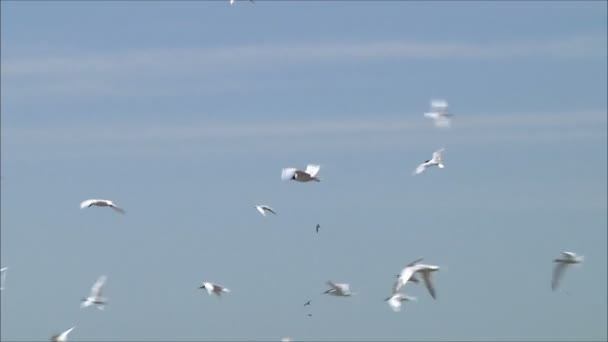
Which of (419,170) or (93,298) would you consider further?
(93,298)

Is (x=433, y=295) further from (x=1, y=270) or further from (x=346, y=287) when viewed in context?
(x=1, y=270)

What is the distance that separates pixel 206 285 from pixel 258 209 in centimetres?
216

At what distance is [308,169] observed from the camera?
36188 mm

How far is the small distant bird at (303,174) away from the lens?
35781 mm

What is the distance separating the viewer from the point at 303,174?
36000 millimetres

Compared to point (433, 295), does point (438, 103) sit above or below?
above

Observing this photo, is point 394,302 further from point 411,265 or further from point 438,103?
point 438,103

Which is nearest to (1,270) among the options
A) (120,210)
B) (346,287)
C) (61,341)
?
(61,341)

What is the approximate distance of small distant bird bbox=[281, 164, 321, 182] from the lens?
35.8 metres

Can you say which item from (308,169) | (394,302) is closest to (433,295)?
(394,302)

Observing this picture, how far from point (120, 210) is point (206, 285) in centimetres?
379

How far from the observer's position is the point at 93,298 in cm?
3931

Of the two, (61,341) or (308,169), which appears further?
(61,341)

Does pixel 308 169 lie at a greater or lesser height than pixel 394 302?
greater
